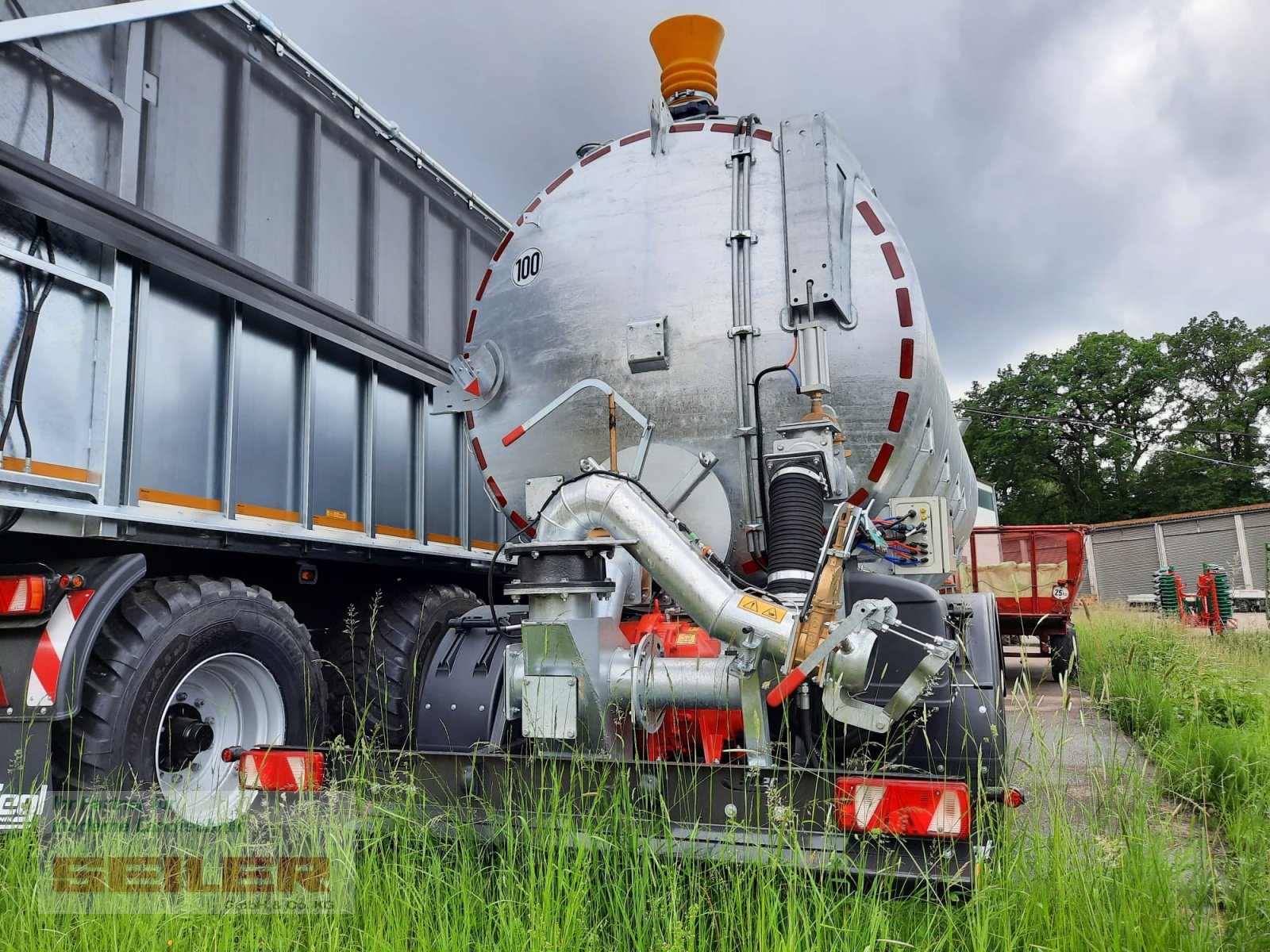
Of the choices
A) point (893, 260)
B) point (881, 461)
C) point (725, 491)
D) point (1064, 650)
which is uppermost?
point (893, 260)

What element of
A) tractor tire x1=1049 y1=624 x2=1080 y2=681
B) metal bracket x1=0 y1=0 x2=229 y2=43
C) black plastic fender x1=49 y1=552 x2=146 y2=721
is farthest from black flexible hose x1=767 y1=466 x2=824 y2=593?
tractor tire x1=1049 y1=624 x2=1080 y2=681

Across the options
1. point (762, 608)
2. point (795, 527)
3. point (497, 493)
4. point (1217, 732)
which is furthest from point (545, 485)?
point (1217, 732)

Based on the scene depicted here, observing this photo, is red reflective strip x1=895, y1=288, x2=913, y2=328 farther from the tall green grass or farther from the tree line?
the tree line

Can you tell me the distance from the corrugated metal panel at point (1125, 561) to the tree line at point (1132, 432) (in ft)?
38.7

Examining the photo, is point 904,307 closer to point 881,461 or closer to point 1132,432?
point 881,461

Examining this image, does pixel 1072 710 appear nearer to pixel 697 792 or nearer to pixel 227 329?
pixel 697 792

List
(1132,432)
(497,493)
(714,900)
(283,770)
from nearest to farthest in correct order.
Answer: (714,900), (283,770), (497,493), (1132,432)

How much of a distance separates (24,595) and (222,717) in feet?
3.27

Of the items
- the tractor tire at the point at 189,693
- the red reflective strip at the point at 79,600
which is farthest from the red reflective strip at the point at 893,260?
the red reflective strip at the point at 79,600

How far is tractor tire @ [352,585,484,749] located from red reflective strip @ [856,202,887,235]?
8.85ft

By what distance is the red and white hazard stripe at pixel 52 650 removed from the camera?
2.94 m

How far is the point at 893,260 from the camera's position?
337 cm

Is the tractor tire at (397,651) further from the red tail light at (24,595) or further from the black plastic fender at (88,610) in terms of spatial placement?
the red tail light at (24,595)

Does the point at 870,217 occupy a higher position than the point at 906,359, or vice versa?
the point at 870,217
